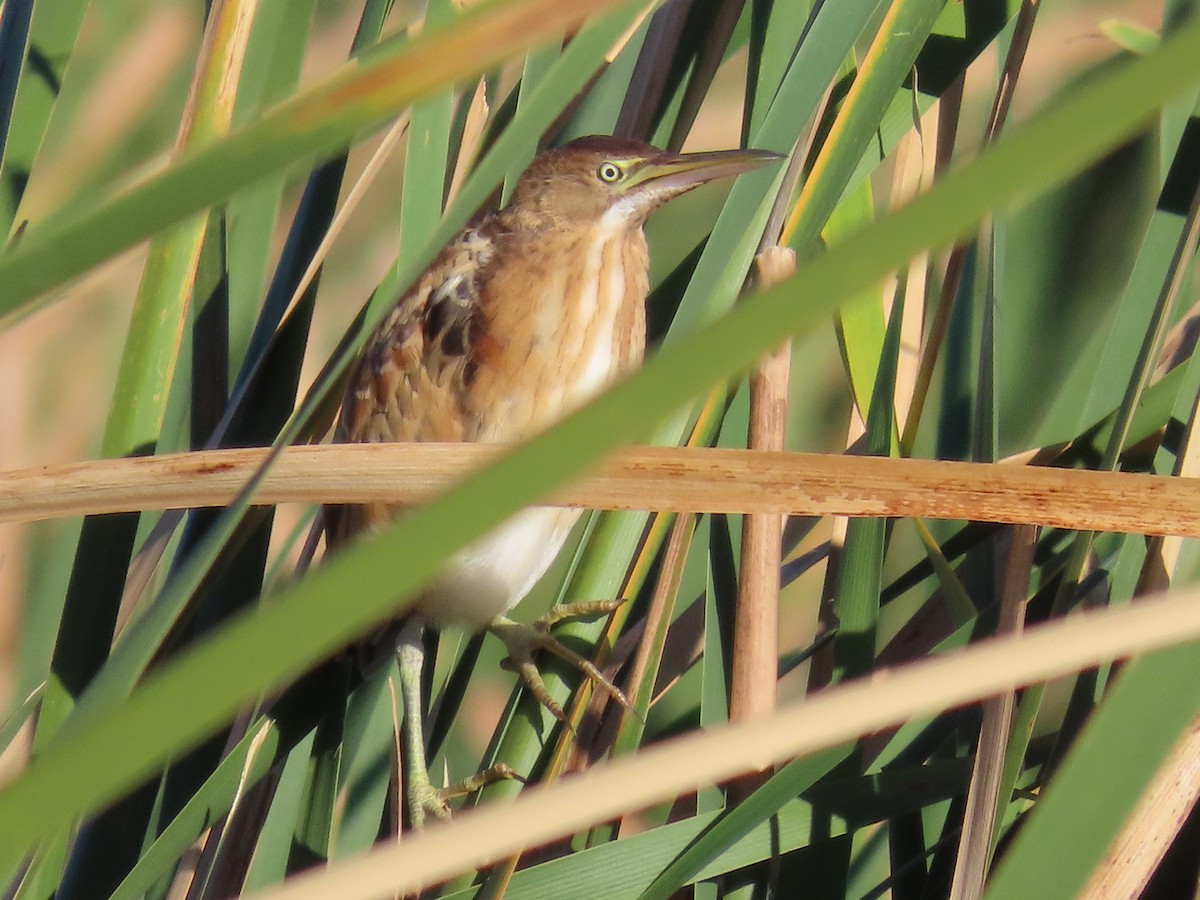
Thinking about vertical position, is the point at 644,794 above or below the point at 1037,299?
below

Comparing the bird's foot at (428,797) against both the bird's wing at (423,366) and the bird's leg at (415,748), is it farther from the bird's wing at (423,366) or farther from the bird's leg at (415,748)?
the bird's wing at (423,366)

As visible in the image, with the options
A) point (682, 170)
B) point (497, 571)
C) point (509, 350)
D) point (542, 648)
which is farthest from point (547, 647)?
point (682, 170)

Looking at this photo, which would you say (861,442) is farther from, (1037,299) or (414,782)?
(414,782)

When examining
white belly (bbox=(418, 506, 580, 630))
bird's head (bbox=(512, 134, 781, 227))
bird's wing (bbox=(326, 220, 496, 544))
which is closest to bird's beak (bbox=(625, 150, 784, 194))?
bird's head (bbox=(512, 134, 781, 227))

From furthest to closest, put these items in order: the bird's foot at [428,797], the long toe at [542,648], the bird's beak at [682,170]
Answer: the bird's foot at [428,797], the bird's beak at [682,170], the long toe at [542,648]

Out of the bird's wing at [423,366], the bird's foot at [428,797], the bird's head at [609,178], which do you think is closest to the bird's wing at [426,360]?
the bird's wing at [423,366]

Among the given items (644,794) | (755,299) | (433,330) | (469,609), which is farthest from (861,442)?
(755,299)
